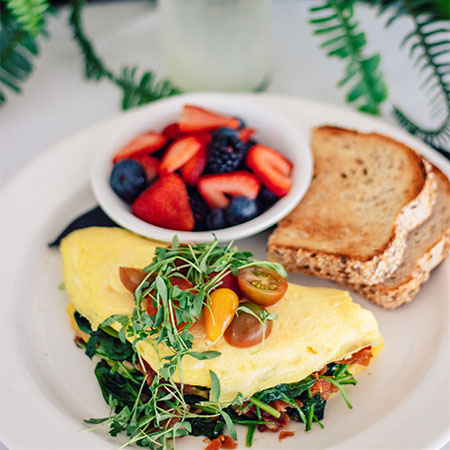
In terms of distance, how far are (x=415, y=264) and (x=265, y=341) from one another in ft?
1.98

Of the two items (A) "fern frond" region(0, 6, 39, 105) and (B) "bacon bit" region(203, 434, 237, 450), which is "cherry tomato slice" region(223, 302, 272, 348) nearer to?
(B) "bacon bit" region(203, 434, 237, 450)

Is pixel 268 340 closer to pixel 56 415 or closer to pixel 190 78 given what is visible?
pixel 56 415

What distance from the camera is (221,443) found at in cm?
151

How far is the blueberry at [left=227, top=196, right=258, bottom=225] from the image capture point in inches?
74.2

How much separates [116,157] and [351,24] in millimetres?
1062

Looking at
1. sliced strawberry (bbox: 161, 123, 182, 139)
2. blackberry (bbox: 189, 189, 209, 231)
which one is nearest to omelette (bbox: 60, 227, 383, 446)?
blackberry (bbox: 189, 189, 209, 231)

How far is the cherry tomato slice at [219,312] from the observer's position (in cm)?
147

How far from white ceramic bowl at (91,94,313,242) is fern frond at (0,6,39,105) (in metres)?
0.66

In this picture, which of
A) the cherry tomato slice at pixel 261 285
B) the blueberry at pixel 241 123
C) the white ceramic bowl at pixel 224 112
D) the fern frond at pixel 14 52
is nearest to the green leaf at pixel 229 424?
the cherry tomato slice at pixel 261 285

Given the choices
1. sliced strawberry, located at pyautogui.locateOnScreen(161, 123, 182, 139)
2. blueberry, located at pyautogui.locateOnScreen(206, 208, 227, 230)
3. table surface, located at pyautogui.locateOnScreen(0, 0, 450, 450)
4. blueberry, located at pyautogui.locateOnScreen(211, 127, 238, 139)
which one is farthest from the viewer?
table surface, located at pyautogui.locateOnScreen(0, 0, 450, 450)

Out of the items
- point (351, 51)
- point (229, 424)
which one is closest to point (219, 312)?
point (229, 424)

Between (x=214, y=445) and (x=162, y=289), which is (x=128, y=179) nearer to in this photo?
(x=162, y=289)

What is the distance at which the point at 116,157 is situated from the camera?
6.88 ft

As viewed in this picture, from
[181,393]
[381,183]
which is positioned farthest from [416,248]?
[181,393]
